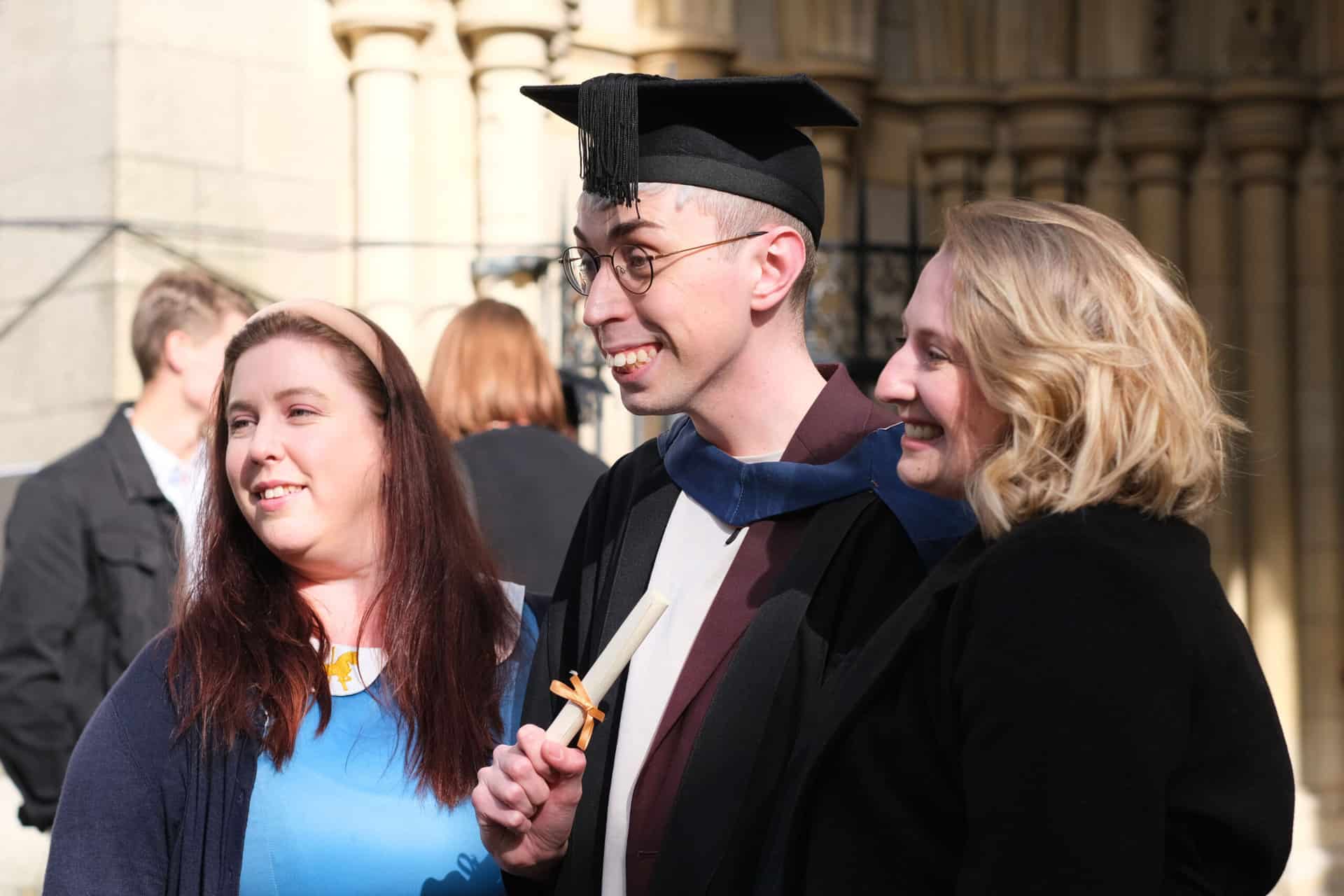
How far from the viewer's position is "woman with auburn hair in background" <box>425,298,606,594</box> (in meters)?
3.54

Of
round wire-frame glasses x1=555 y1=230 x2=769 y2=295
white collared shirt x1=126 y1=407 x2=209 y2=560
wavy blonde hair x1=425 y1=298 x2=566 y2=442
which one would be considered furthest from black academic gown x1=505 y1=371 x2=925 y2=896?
white collared shirt x1=126 y1=407 x2=209 y2=560

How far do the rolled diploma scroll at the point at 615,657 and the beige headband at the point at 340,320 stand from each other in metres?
0.70

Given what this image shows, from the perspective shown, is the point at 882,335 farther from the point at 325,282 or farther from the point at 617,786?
the point at 617,786

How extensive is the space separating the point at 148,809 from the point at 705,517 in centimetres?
75

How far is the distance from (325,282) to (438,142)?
66 cm

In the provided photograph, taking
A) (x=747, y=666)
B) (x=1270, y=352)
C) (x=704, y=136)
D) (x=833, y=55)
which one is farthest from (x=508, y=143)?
(x=747, y=666)

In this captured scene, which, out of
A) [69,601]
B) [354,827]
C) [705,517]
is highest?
[705,517]

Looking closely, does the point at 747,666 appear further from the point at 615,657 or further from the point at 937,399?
the point at 937,399

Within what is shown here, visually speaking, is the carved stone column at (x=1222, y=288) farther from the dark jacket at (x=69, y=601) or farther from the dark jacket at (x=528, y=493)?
the dark jacket at (x=69, y=601)

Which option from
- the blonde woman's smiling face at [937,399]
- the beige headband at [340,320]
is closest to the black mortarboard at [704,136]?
the beige headband at [340,320]

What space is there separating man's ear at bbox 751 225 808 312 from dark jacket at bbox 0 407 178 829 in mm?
1683

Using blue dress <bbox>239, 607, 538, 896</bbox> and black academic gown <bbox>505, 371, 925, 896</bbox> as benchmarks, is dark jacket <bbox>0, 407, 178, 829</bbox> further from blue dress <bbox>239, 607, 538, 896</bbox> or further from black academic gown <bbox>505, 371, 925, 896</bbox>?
black academic gown <bbox>505, 371, 925, 896</bbox>

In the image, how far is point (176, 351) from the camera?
12.5 feet

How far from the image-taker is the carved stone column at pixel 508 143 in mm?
6188
